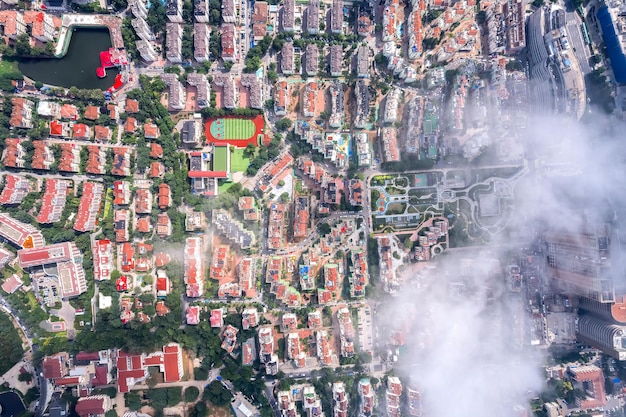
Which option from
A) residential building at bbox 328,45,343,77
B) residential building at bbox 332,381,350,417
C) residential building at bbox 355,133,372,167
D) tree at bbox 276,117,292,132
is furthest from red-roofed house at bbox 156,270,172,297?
residential building at bbox 328,45,343,77

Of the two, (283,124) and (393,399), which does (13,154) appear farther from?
(393,399)

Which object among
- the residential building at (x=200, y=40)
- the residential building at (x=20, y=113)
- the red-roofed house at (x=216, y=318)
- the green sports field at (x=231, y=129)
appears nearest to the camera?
the residential building at (x=20, y=113)

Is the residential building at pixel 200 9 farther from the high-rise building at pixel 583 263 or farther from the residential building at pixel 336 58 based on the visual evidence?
the high-rise building at pixel 583 263

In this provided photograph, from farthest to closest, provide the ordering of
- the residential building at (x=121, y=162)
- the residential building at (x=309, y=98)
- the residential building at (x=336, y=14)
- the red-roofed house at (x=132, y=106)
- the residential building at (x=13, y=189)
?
the residential building at (x=336, y=14)
the residential building at (x=309, y=98)
the red-roofed house at (x=132, y=106)
the residential building at (x=121, y=162)
the residential building at (x=13, y=189)

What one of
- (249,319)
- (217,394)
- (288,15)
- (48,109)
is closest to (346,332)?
(249,319)

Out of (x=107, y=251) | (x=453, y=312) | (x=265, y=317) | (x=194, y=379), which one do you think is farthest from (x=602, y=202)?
(x=107, y=251)

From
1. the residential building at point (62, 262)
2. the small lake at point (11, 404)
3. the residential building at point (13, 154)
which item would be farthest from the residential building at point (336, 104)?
the small lake at point (11, 404)

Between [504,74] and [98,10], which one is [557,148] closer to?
[504,74]
